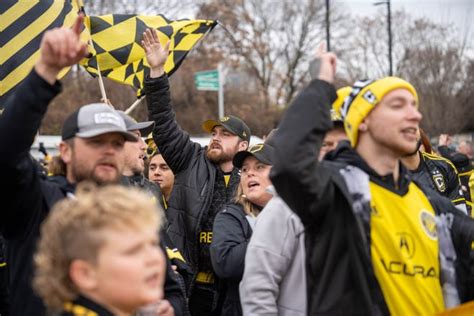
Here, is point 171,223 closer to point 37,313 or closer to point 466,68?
point 37,313

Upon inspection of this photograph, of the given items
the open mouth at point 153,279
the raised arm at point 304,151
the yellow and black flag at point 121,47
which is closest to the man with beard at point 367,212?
the raised arm at point 304,151

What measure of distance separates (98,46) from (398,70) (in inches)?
1196

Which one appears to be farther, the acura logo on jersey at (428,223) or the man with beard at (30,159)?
the acura logo on jersey at (428,223)

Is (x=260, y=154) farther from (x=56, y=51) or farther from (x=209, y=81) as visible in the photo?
(x=209, y=81)

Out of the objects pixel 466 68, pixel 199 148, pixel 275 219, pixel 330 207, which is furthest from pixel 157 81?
pixel 466 68

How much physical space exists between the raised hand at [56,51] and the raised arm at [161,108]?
2815 mm

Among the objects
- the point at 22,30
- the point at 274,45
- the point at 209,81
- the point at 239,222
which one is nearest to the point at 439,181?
the point at 239,222

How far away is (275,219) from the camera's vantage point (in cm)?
364

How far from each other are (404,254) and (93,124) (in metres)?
1.54

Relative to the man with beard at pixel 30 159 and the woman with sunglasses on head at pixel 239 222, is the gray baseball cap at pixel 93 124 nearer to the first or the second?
the man with beard at pixel 30 159

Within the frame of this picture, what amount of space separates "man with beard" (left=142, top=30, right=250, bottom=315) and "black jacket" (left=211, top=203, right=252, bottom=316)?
771 millimetres

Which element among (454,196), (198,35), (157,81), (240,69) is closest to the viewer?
(157,81)

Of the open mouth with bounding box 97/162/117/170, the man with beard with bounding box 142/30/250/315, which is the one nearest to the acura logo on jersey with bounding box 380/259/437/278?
the open mouth with bounding box 97/162/117/170

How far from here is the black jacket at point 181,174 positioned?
584 centimetres
